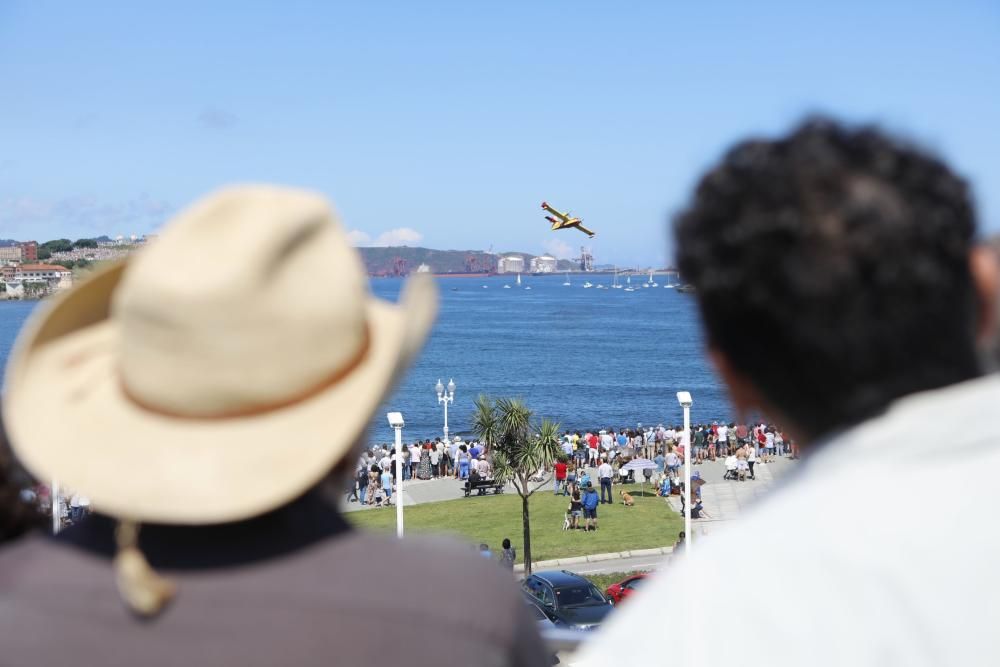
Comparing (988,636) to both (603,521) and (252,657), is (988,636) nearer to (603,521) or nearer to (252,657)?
(252,657)

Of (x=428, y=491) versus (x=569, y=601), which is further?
(x=428, y=491)

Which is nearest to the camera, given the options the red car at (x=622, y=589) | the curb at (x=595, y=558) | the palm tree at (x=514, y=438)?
the red car at (x=622, y=589)

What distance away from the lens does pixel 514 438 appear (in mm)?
20375

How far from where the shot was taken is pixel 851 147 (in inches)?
44.9

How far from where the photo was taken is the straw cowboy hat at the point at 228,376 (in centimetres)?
127

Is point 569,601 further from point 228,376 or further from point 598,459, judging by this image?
point 598,459

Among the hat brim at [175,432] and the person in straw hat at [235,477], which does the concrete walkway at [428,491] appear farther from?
the person in straw hat at [235,477]

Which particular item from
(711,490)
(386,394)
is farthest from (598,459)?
(386,394)

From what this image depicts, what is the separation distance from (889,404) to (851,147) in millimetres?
282

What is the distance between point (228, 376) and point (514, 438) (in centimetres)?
1918

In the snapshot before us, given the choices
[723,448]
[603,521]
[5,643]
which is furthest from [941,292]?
[723,448]

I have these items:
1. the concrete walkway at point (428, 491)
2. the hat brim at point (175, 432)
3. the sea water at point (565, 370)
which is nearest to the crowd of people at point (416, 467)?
the concrete walkway at point (428, 491)

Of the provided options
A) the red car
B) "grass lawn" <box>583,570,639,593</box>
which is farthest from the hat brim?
"grass lawn" <box>583,570,639,593</box>

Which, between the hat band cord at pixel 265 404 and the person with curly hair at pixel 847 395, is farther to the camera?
the hat band cord at pixel 265 404
